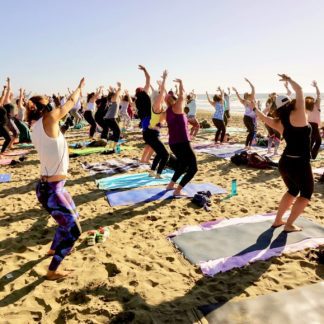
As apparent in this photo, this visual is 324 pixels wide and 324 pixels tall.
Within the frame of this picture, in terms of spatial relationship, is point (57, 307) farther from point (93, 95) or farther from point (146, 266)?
point (93, 95)

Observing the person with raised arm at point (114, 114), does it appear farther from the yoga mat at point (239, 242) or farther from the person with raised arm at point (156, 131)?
the yoga mat at point (239, 242)

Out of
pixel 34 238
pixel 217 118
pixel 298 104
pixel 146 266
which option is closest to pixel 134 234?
pixel 146 266

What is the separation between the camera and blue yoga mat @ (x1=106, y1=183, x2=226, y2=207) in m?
6.70

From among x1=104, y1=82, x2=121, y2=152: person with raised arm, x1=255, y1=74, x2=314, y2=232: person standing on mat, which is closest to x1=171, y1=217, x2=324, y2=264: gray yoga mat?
x1=255, y1=74, x2=314, y2=232: person standing on mat

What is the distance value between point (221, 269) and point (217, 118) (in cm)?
951

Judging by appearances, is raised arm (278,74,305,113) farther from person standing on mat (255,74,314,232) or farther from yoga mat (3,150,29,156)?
yoga mat (3,150,29,156)

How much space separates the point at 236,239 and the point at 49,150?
9.76 feet

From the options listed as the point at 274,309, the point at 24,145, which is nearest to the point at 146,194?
the point at 274,309

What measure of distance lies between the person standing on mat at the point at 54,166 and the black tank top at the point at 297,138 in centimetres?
282

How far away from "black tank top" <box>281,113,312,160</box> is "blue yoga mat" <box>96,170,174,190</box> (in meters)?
3.93

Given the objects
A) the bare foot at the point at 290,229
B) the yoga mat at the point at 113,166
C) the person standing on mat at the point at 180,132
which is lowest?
the yoga mat at the point at 113,166

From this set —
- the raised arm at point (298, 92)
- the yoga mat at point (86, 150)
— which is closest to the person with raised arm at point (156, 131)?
the raised arm at point (298, 92)

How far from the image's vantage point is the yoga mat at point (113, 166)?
936 centimetres

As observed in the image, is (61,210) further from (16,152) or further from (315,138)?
(16,152)
